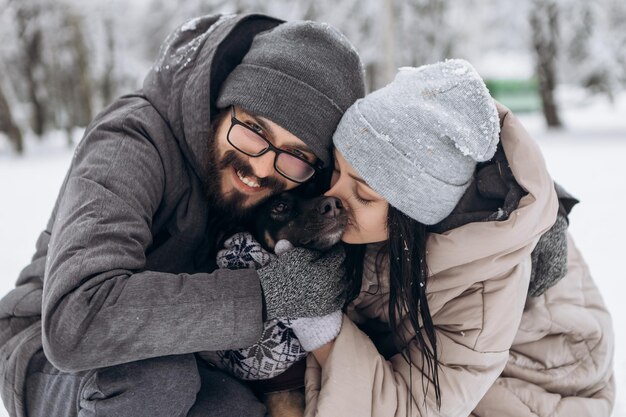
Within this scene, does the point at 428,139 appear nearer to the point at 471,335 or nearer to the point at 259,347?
the point at 471,335

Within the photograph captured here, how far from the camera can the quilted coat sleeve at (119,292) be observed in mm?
1729

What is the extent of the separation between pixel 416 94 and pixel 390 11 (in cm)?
977

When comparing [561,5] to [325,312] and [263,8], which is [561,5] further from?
[325,312]

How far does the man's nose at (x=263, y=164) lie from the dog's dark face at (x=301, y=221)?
5.2 inches

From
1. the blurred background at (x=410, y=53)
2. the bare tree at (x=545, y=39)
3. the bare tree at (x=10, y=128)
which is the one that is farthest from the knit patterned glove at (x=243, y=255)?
the bare tree at (x=10, y=128)

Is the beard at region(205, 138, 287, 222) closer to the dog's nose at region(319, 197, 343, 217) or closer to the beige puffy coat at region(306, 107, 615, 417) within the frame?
the dog's nose at region(319, 197, 343, 217)

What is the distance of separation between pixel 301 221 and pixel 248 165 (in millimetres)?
344

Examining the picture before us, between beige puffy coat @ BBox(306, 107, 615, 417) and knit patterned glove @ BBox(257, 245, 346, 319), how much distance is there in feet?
0.59

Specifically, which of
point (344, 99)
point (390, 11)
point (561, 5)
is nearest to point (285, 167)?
point (344, 99)

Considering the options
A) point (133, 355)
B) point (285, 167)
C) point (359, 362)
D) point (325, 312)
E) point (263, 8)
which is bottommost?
point (263, 8)

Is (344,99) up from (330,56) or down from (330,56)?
down

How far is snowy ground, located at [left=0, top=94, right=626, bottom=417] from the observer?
4.20 m

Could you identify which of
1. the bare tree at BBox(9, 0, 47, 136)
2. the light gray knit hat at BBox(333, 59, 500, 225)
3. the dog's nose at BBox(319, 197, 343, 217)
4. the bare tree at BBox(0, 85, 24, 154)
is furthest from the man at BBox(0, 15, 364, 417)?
the bare tree at BBox(9, 0, 47, 136)

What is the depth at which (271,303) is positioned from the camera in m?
1.94
